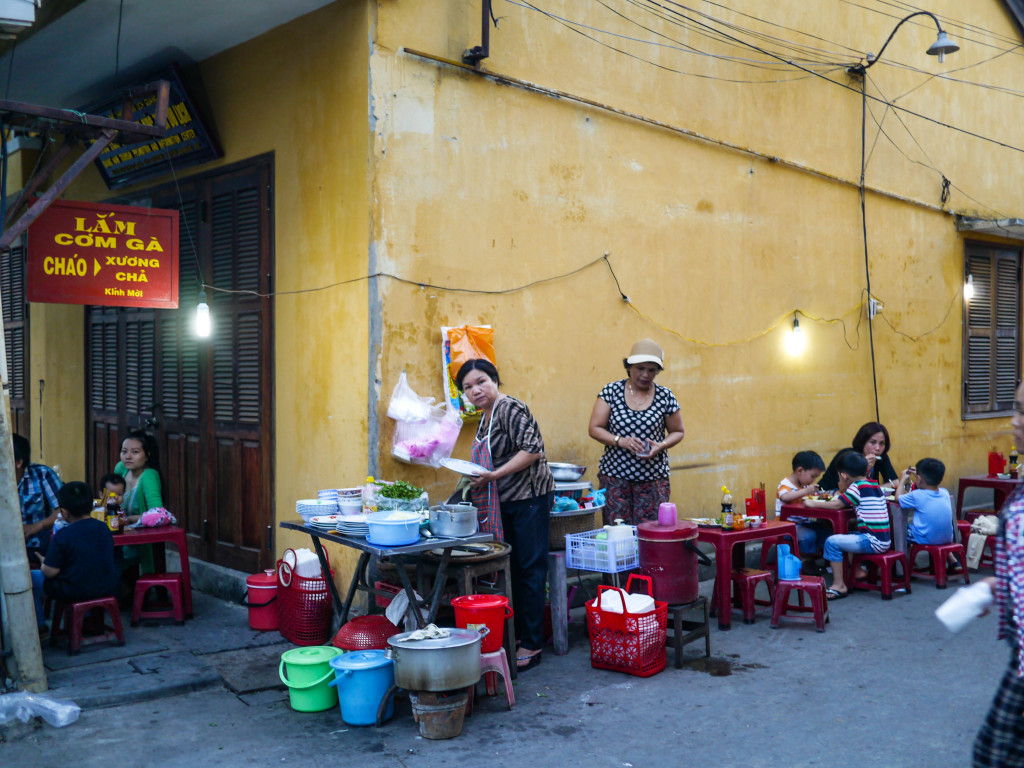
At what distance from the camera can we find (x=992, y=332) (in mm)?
12422

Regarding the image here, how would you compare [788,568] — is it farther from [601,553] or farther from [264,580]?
[264,580]

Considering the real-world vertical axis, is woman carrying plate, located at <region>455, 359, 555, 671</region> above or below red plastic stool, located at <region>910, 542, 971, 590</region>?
above

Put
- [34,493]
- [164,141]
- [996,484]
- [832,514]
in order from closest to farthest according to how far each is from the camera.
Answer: [34,493] → [832,514] → [164,141] → [996,484]

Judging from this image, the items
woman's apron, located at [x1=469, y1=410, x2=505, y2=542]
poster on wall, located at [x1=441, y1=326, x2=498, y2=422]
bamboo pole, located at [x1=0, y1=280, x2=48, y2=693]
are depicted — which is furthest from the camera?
poster on wall, located at [x1=441, y1=326, x2=498, y2=422]

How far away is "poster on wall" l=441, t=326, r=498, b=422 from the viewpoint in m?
6.39

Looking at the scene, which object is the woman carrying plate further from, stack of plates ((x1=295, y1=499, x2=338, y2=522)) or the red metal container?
stack of plates ((x1=295, y1=499, x2=338, y2=522))

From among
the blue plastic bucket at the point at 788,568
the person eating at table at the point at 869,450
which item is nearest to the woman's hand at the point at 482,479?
the blue plastic bucket at the point at 788,568

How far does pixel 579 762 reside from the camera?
4.34 metres

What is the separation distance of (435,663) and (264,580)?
246 cm

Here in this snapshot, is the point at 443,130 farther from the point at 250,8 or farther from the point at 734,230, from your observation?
the point at 734,230

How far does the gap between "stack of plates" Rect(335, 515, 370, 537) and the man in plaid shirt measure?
2437 millimetres

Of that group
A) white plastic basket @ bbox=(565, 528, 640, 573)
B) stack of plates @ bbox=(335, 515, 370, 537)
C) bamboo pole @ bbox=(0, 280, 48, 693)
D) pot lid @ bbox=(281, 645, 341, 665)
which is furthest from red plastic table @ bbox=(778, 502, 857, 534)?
bamboo pole @ bbox=(0, 280, 48, 693)

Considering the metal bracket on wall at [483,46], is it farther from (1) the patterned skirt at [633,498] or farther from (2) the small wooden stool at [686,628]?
(2) the small wooden stool at [686,628]

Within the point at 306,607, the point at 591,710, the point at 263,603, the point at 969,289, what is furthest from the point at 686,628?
the point at 969,289
